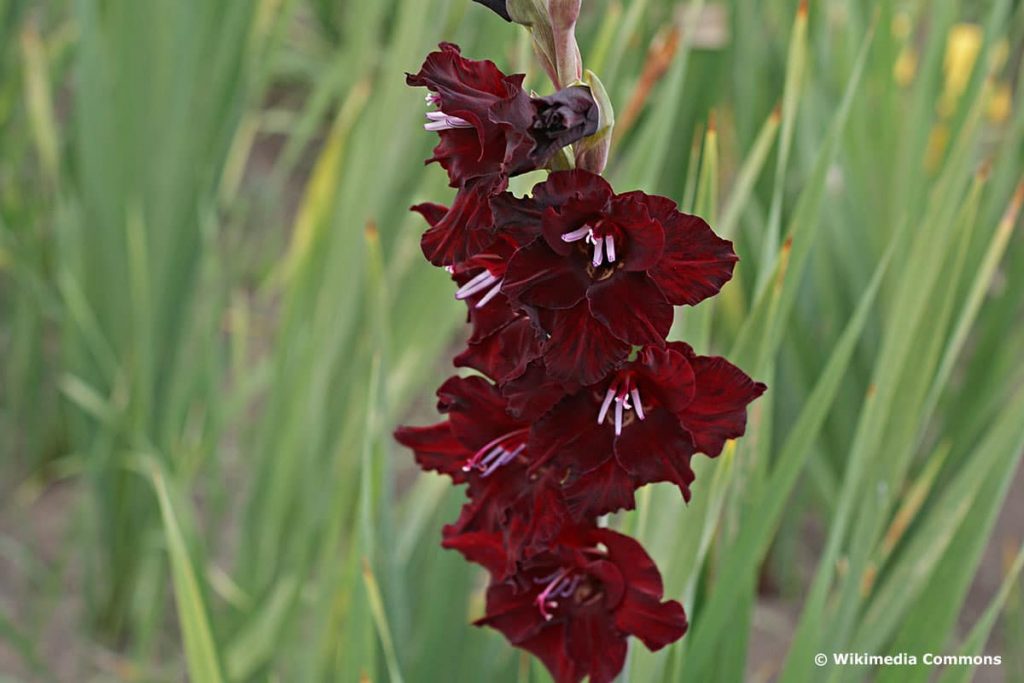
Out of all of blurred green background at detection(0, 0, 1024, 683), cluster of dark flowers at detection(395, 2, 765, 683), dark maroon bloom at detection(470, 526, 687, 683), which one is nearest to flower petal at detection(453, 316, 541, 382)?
cluster of dark flowers at detection(395, 2, 765, 683)

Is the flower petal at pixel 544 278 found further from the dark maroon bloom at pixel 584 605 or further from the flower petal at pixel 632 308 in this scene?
the dark maroon bloom at pixel 584 605

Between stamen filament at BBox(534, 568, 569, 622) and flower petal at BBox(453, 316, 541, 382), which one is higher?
flower petal at BBox(453, 316, 541, 382)

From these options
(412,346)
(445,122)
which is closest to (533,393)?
(445,122)

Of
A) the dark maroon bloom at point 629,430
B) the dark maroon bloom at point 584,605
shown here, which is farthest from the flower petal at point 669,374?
the dark maroon bloom at point 584,605

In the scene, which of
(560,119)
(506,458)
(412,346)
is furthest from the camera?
(412,346)

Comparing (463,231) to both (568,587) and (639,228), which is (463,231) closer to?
(639,228)

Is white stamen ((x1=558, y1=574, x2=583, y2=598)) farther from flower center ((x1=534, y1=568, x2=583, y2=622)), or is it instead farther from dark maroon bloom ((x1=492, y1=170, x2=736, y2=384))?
dark maroon bloom ((x1=492, y1=170, x2=736, y2=384))
